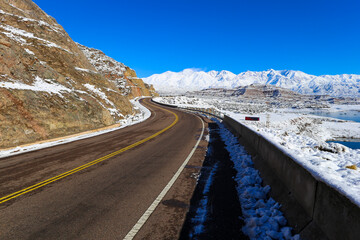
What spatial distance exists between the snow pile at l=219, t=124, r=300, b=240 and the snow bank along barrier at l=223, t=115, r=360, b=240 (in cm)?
17

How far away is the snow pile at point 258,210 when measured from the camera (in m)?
3.32

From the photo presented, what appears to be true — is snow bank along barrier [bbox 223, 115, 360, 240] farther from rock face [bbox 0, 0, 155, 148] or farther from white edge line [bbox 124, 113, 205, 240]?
rock face [bbox 0, 0, 155, 148]

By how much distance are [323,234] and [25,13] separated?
3332cm

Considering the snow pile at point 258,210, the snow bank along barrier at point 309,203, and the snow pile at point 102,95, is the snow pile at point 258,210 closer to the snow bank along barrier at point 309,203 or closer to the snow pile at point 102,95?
the snow bank along barrier at point 309,203

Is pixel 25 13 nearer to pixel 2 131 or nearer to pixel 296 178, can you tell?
pixel 2 131

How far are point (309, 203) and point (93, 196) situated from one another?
Answer: 4584 mm

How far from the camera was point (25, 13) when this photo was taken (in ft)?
78.2

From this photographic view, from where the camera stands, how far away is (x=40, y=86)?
14.3 m

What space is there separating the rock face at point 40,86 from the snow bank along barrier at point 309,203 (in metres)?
12.1

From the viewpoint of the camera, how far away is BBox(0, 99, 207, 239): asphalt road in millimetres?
3555

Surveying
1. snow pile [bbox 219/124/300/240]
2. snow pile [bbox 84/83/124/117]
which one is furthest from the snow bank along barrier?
snow pile [bbox 84/83/124/117]

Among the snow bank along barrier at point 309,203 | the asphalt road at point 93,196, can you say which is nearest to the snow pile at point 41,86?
the asphalt road at point 93,196

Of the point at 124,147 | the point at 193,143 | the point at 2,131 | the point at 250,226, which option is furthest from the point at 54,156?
the point at 250,226

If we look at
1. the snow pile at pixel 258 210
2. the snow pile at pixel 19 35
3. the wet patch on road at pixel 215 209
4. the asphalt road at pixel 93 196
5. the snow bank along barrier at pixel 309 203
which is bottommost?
the asphalt road at pixel 93 196
